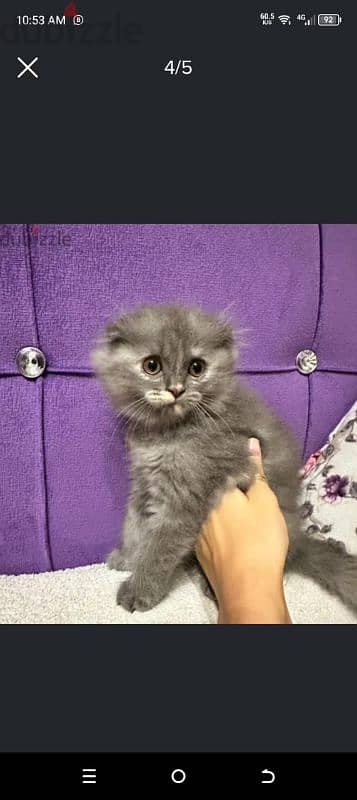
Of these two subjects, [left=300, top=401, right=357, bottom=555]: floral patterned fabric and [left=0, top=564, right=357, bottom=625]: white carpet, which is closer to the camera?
[left=0, top=564, right=357, bottom=625]: white carpet

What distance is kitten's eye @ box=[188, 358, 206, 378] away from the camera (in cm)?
92

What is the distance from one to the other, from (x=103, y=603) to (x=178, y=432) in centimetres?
39

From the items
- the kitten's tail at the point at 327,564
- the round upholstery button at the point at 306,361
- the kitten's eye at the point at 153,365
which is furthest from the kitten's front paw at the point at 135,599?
the round upholstery button at the point at 306,361

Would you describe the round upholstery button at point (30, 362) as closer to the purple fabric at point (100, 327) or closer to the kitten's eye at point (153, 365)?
the purple fabric at point (100, 327)

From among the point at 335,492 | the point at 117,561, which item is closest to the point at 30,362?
the point at 117,561

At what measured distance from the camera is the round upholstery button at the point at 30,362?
96 centimetres

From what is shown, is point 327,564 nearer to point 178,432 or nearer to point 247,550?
point 247,550

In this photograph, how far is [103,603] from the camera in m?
0.96

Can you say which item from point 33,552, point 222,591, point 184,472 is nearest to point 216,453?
point 184,472

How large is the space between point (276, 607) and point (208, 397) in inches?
16.4
